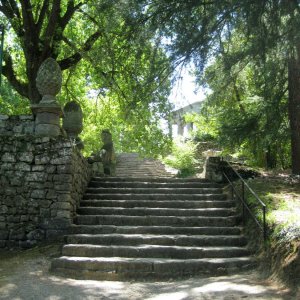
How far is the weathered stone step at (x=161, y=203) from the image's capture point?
30.2ft

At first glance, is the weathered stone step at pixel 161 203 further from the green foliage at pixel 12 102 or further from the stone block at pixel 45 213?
the green foliage at pixel 12 102

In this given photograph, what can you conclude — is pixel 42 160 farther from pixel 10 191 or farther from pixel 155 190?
pixel 155 190

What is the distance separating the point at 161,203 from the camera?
9.25 metres

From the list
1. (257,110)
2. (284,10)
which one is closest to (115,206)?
(257,110)

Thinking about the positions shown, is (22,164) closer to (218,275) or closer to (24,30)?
(218,275)

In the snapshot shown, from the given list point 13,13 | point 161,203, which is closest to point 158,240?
point 161,203

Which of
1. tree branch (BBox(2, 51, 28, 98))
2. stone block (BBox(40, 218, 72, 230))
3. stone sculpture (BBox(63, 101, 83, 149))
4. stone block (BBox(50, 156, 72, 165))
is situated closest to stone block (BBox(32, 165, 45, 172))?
stone block (BBox(50, 156, 72, 165))

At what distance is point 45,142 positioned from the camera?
8430 millimetres

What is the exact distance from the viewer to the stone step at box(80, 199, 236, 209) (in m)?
9.20

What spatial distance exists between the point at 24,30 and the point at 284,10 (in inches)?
319

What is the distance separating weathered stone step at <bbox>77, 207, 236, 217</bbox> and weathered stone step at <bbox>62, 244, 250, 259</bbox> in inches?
65.6

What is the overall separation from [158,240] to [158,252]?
1.43 feet

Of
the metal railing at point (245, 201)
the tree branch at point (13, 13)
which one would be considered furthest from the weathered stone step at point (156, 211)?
the tree branch at point (13, 13)

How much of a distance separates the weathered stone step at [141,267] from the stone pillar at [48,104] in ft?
10.0
